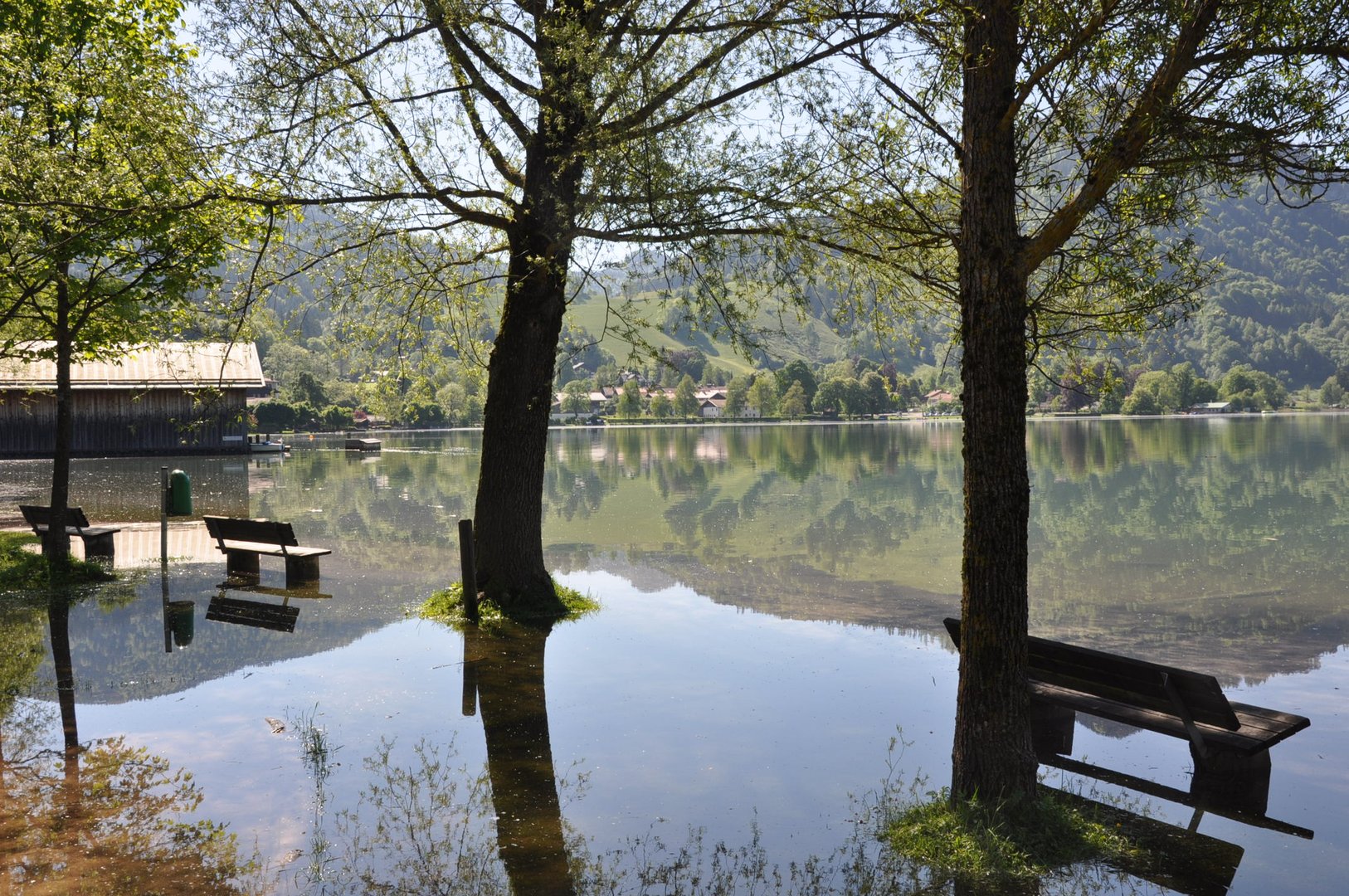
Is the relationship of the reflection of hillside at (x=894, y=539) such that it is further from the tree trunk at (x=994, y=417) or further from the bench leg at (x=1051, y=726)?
the tree trunk at (x=994, y=417)

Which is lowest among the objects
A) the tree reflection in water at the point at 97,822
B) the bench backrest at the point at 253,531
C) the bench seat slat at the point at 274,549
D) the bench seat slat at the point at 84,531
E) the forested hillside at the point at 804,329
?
the tree reflection in water at the point at 97,822

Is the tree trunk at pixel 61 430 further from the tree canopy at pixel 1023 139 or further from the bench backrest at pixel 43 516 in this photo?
the tree canopy at pixel 1023 139

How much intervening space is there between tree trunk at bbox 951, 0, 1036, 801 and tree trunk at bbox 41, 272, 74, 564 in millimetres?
10587

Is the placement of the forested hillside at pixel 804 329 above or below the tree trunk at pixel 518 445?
above

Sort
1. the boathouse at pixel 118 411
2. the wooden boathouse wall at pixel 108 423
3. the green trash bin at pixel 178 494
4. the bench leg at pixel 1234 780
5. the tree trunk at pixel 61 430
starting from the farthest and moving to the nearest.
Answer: the wooden boathouse wall at pixel 108 423 → the boathouse at pixel 118 411 → the green trash bin at pixel 178 494 → the tree trunk at pixel 61 430 → the bench leg at pixel 1234 780

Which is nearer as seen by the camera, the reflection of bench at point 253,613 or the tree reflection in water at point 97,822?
the tree reflection in water at point 97,822

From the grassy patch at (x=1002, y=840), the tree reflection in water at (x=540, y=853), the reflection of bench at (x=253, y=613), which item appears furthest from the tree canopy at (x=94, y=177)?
the grassy patch at (x=1002, y=840)

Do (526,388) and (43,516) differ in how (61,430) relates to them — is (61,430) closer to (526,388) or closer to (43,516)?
(43,516)

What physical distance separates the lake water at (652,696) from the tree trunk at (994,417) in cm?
79

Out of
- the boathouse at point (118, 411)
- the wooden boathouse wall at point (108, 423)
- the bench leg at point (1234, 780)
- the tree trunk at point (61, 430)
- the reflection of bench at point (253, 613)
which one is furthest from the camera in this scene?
the wooden boathouse wall at point (108, 423)

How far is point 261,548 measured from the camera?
13.1 meters

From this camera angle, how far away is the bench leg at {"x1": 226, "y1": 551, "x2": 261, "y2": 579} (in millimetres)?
13180

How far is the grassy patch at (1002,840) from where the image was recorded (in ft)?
15.1

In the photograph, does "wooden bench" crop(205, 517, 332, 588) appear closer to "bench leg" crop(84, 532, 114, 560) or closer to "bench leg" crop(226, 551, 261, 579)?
"bench leg" crop(226, 551, 261, 579)
